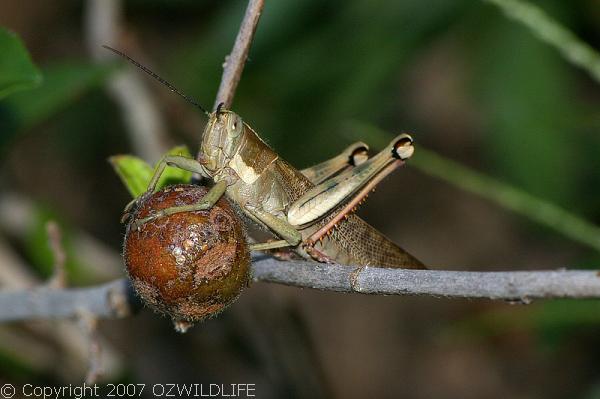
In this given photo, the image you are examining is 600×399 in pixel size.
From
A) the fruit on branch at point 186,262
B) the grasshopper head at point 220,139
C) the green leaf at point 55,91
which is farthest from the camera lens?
the green leaf at point 55,91

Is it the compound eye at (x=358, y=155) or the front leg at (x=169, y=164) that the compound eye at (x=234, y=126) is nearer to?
the front leg at (x=169, y=164)

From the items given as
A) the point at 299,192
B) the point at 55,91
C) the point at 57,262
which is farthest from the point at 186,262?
the point at 55,91

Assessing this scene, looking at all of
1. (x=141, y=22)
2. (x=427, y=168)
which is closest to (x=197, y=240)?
(x=427, y=168)

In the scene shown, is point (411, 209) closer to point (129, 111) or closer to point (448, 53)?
point (448, 53)

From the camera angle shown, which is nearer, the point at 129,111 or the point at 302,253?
the point at 302,253

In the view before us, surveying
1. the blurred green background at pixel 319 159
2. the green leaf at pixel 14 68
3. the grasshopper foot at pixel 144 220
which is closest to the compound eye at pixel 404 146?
the blurred green background at pixel 319 159

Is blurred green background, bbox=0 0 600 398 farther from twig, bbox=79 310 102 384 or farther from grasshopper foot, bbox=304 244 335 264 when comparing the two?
twig, bbox=79 310 102 384
